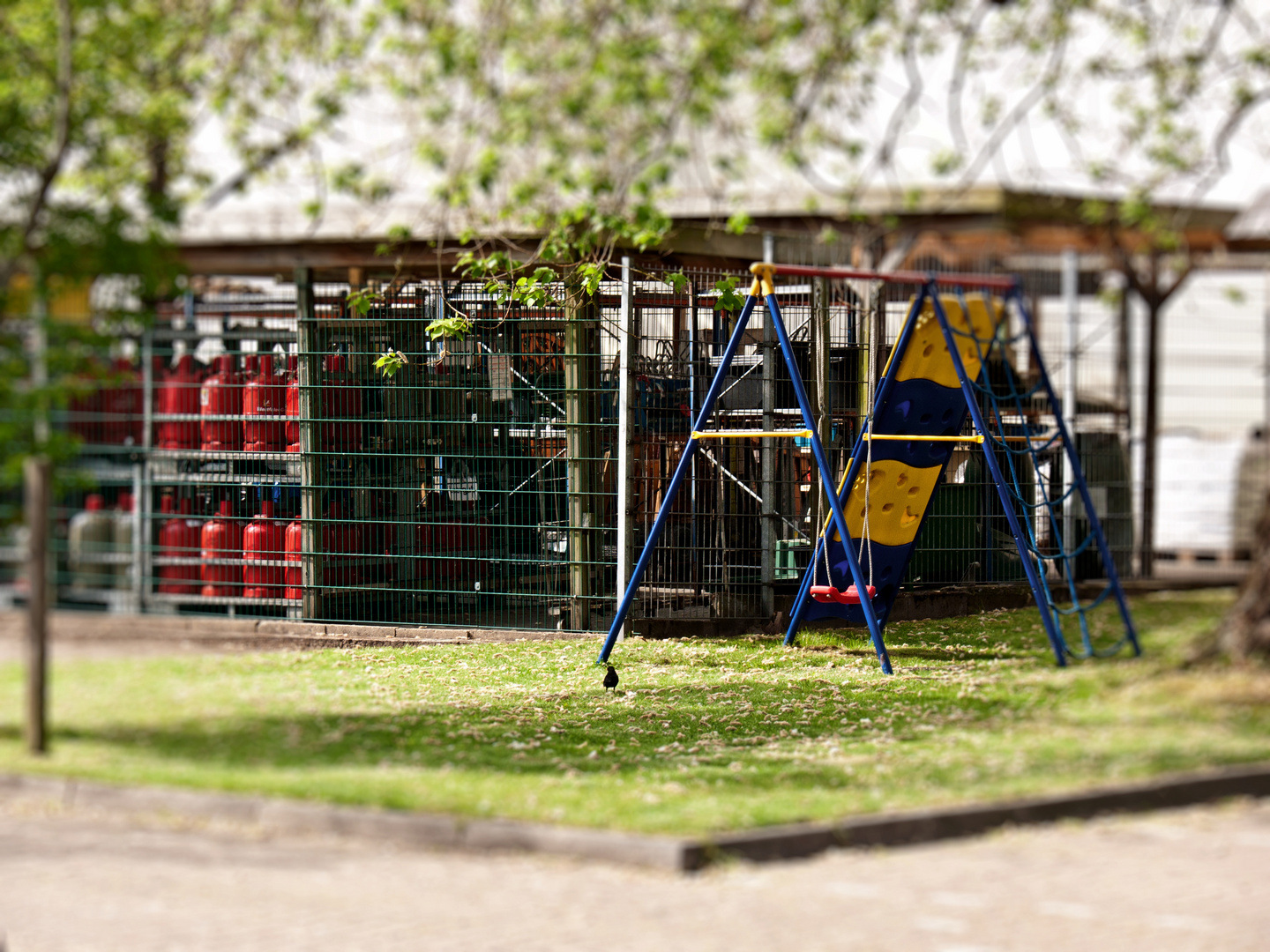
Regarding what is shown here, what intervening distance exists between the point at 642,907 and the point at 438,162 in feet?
18.6

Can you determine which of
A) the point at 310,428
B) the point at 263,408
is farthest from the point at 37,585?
the point at 310,428

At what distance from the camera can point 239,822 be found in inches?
157

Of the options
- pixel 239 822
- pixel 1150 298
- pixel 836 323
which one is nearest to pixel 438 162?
pixel 836 323

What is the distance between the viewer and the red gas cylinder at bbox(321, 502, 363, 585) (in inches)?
312

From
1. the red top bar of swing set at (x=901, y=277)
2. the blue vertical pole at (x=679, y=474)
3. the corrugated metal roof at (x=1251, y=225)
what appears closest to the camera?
the red top bar of swing set at (x=901, y=277)

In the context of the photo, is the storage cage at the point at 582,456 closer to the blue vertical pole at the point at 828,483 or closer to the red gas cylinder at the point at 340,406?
the red gas cylinder at the point at 340,406

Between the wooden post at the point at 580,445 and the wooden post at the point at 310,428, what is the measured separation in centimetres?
170

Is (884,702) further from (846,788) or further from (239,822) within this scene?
(239,822)

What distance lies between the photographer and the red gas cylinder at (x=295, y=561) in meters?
5.80

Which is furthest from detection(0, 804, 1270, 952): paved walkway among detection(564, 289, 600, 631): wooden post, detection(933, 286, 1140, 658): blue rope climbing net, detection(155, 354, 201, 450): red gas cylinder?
detection(564, 289, 600, 631): wooden post

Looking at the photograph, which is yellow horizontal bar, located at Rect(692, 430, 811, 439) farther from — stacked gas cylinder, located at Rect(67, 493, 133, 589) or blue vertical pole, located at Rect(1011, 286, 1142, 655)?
stacked gas cylinder, located at Rect(67, 493, 133, 589)

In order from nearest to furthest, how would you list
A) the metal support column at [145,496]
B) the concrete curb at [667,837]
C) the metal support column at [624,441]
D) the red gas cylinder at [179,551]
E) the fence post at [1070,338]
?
the metal support column at [145,496], the red gas cylinder at [179,551], the concrete curb at [667,837], the metal support column at [624,441], the fence post at [1070,338]

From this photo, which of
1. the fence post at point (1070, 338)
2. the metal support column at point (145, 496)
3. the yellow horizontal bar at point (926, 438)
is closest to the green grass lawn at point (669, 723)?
the metal support column at point (145, 496)

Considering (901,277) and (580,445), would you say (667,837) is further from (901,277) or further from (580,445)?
(580,445)
